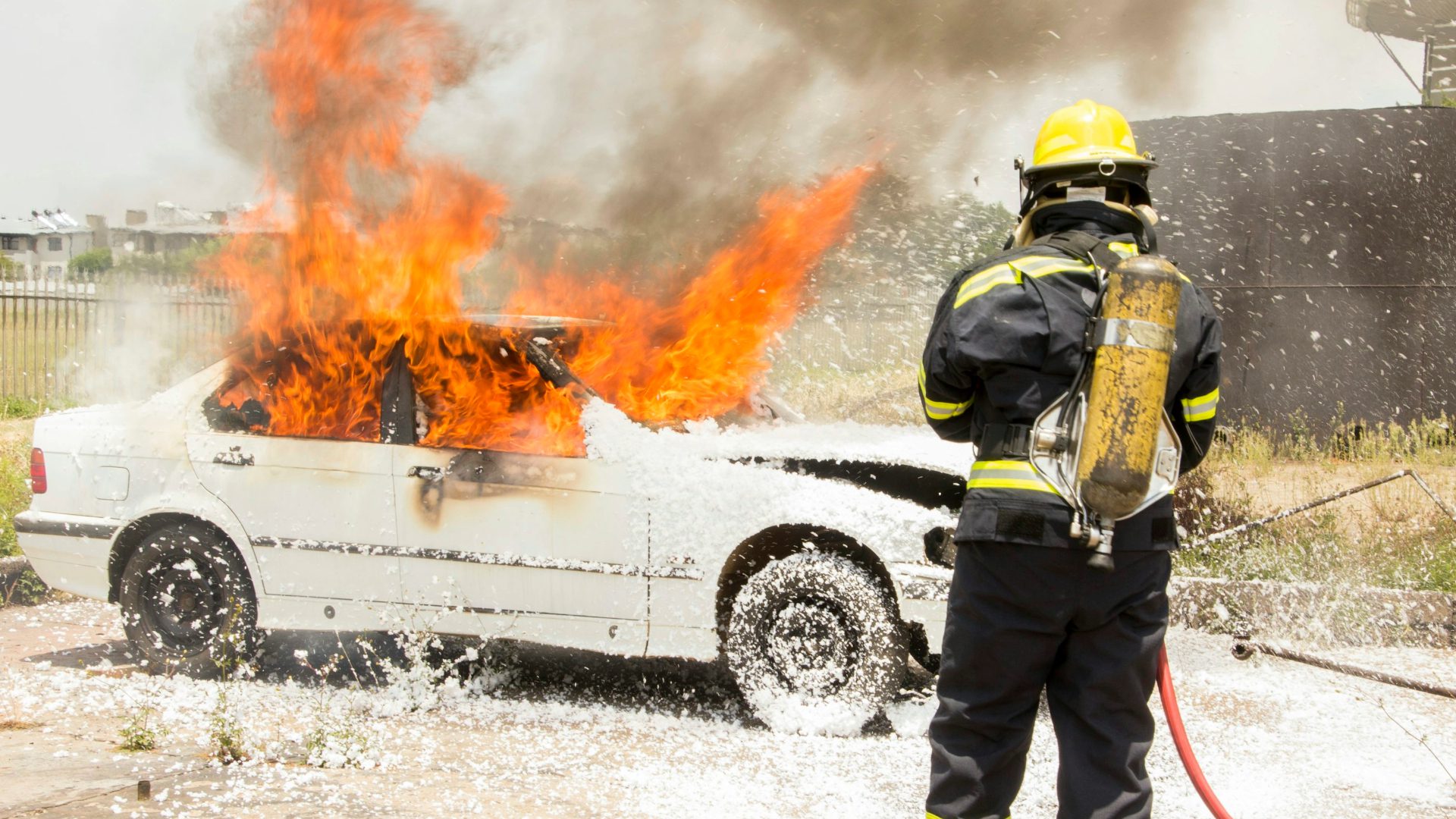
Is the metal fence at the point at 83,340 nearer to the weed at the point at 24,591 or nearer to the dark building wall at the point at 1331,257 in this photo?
the weed at the point at 24,591

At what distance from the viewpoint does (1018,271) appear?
2752 mm

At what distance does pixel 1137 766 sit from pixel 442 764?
8.21ft

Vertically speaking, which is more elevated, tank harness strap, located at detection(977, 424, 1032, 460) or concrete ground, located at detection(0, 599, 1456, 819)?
tank harness strap, located at detection(977, 424, 1032, 460)

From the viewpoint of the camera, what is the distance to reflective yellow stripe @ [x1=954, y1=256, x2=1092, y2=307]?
2748 millimetres

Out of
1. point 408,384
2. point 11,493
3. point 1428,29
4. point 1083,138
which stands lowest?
point 11,493

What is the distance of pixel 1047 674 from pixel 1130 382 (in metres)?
0.76

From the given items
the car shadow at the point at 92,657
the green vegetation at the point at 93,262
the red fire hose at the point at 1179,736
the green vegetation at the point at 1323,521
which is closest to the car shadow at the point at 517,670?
the car shadow at the point at 92,657

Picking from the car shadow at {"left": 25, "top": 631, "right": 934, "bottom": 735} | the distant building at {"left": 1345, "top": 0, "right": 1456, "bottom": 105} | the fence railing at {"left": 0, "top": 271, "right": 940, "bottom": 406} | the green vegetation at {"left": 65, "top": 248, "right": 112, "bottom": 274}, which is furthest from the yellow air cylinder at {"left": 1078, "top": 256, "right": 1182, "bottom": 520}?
the fence railing at {"left": 0, "top": 271, "right": 940, "bottom": 406}

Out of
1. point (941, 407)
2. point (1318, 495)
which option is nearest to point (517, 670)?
point (941, 407)

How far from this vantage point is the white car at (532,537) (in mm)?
4605

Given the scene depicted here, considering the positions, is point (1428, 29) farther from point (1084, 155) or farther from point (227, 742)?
point (227, 742)

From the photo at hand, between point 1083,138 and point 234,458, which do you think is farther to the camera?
point 234,458

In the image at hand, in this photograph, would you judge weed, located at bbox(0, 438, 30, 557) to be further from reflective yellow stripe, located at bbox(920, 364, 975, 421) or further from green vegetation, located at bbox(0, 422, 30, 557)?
reflective yellow stripe, located at bbox(920, 364, 975, 421)

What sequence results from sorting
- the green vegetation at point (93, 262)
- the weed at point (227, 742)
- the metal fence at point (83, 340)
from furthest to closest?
1. the metal fence at point (83, 340)
2. the green vegetation at point (93, 262)
3. the weed at point (227, 742)
